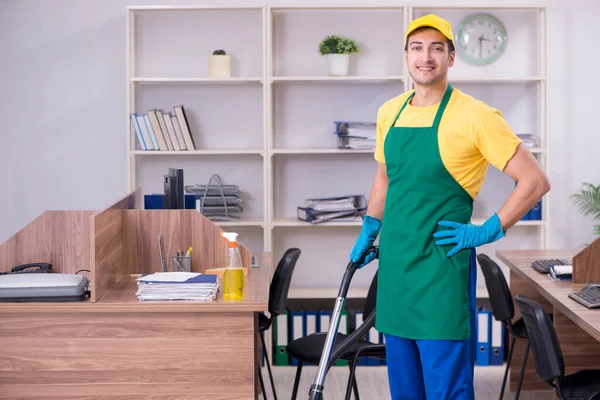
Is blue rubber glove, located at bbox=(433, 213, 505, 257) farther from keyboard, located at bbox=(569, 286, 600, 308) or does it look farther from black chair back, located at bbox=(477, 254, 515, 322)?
black chair back, located at bbox=(477, 254, 515, 322)

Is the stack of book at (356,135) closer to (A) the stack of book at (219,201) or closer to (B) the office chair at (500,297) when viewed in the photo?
(A) the stack of book at (219,201)

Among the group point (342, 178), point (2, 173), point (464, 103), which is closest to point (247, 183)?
point (342, 178)

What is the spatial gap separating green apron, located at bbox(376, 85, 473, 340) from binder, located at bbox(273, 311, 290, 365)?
2.68m

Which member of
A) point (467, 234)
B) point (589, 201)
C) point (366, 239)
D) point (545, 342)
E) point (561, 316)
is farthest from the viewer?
point (589, 201)

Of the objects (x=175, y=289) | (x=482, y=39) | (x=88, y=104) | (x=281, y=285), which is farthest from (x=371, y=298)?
(x=88, y=104)

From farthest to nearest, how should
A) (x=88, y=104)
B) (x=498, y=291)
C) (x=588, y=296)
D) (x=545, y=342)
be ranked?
(x=88, y=104) < (x=498, y=291) < (x=588, y=296) < (x=545, y=342)

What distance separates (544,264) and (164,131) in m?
2.37

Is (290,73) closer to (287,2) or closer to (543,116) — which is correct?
(287,2)

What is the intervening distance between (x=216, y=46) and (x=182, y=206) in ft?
5.41

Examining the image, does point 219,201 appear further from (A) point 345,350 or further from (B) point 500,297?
(A) point 345,350

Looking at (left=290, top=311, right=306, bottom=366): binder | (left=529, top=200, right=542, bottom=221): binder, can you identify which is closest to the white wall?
(left=529, top=200, right=542, bottom=221): binder

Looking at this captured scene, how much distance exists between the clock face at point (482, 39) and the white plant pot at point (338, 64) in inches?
29.4

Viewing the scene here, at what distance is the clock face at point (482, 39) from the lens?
212 inches

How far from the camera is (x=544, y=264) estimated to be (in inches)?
165
